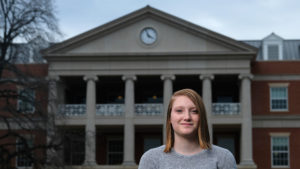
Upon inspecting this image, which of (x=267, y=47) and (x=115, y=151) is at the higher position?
(x=267, y=47)

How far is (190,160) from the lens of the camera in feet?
9.76

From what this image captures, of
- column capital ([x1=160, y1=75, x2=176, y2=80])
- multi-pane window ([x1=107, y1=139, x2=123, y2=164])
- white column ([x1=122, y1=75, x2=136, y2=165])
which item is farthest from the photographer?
Result: multi-pane window ([x1=107, y1=139, x2=123, y2=164])

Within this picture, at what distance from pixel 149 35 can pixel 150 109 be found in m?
4.53

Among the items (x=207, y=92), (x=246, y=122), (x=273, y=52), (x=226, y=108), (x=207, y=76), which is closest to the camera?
(x=246, y=122)

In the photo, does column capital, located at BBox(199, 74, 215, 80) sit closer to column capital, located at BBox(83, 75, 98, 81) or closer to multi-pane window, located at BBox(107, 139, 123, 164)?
column capital, located at BBox(83, 75, 98, 81)

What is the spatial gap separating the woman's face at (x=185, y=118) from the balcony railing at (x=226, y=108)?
114 feet

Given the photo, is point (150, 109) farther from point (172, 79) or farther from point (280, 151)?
point (280, 151)

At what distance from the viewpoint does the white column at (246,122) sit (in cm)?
3603

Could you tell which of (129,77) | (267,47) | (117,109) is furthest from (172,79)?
(267,47)

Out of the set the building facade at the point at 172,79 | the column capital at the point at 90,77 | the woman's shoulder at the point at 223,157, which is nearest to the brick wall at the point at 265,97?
the building facade at the point at 172,79

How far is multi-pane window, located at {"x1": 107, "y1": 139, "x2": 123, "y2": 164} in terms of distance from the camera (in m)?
40.5

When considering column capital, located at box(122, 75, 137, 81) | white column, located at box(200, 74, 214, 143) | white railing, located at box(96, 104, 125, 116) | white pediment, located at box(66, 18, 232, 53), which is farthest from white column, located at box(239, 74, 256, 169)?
white railing, located at box(96, 104, 125, 116)

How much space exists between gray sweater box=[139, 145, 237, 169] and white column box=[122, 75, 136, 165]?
33850mm

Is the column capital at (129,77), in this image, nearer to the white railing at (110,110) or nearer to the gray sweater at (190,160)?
the white railing at (110,110)
